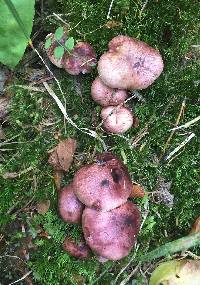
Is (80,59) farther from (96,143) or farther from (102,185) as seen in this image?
(102,185)

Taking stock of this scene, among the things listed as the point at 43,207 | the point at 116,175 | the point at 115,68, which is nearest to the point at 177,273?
the point at 116,175

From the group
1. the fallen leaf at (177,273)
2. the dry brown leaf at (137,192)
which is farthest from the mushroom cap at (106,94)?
the fallen leaf at (177,273)

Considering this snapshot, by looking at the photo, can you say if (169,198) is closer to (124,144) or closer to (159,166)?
(159,166)

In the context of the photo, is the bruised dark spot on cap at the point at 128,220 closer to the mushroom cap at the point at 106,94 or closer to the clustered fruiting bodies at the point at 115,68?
the clustered fruiting bodies at the point at 115,68

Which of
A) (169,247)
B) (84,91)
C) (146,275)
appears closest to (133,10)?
(84,91)

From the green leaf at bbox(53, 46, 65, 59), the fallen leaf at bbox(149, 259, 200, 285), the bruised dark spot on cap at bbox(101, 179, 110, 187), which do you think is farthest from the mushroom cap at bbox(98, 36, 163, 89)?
the fallen leaf at bbox(149, 259, 200, 285)
